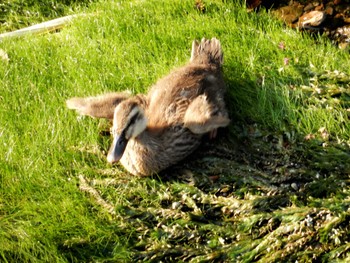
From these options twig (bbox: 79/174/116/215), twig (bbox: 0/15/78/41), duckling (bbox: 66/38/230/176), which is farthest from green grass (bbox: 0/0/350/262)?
twig (bbox: 0/15/78/41)

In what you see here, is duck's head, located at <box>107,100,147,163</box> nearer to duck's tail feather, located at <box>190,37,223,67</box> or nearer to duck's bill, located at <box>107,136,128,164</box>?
duck's bill, located at <box>107,136,128,164</box>

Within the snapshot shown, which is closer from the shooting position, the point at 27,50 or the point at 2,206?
the point at 2,206

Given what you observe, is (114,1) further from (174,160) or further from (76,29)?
(174,160)

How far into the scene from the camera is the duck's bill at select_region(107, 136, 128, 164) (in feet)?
13.7

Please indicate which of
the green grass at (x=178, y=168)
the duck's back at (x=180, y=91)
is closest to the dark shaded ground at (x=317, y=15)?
the green grass at (x=178, y=168)

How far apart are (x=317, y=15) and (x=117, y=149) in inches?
98.7

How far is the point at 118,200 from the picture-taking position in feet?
13.8

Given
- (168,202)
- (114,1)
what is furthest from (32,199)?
(114,1)

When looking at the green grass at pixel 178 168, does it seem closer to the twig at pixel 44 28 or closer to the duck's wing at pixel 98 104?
the duck's wing at pixel 98 104

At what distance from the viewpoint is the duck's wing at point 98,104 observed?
4.55 metres

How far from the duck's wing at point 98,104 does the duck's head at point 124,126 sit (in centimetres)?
19

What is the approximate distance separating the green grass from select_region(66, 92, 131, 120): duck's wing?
0.62 ft

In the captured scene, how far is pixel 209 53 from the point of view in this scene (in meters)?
5.05

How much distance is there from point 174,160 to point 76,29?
2216mm
